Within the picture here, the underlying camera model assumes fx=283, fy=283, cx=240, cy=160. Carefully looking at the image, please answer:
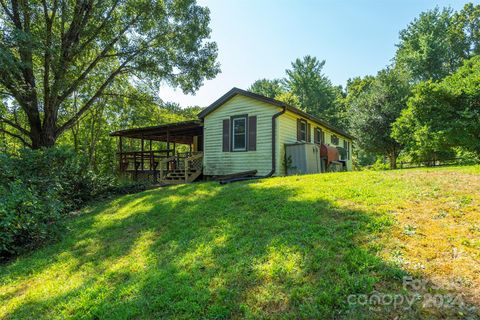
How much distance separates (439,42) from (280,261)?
33.2 meters

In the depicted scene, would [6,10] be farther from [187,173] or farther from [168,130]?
[187,173]

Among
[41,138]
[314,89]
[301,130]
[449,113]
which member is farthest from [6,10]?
[314,89]

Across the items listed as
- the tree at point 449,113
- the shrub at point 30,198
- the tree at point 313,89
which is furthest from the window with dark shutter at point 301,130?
the tree at point 313,89

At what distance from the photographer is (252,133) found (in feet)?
39.2

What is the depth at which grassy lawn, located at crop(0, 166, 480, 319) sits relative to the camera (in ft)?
8.71

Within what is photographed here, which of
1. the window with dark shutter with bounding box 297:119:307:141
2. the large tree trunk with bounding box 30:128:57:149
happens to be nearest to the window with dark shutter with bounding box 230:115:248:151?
the window with dark shutter with bounding box 297:119:307:141

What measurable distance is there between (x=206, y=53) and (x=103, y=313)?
12818mm

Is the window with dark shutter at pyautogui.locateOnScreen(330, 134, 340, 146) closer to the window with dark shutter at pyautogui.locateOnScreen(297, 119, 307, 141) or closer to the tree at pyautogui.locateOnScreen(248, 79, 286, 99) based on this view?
the window with dark shutter at pyautogui.locateOnScreen(297, 119, 307, 141)

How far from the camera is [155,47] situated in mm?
13109

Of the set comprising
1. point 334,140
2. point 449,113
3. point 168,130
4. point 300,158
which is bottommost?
point 300,158

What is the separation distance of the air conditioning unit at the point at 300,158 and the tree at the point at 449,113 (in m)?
5.53

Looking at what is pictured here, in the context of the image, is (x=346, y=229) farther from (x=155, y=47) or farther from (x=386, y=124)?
(x=386, y=124)

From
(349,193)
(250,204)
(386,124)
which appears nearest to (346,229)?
(349,193)

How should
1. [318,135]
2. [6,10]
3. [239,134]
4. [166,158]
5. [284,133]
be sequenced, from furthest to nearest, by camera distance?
[318,135] < [166,158] < [239,134] < [284,133] < [6,10]
